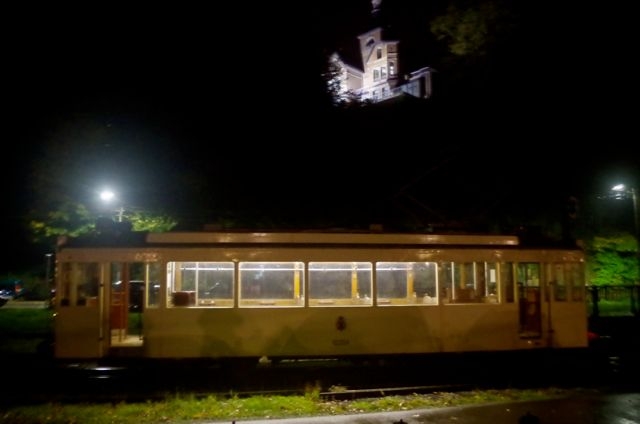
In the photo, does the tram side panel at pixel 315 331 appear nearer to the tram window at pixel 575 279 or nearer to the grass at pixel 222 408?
the grass at pixel 222 408

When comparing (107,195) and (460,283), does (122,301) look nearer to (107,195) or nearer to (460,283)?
(107,195)

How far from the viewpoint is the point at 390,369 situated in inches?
542

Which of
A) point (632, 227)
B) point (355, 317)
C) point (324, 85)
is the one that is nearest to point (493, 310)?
point (355, 317)

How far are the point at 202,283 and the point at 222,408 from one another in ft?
10.4

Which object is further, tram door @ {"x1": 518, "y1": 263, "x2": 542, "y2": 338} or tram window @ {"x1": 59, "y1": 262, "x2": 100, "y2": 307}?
tram door @ {"x1": 518, "y1": 263, "x2": 542, "y2": 338}

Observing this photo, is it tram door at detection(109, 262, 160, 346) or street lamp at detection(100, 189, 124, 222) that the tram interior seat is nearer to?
tram door at detection(109, 262, 160, 346)

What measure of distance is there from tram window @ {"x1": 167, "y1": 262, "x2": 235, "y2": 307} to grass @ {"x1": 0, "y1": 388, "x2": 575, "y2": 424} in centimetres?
213

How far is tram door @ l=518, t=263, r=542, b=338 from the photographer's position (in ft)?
44.4

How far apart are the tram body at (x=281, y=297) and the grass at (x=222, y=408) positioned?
183 cm

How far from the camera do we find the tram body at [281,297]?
1209 cm

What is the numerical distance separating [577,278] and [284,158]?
10.0 meters

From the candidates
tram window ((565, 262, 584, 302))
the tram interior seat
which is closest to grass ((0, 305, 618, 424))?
the tram interior seat

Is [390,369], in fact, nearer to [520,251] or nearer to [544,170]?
[520,251]

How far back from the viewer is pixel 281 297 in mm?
12328
